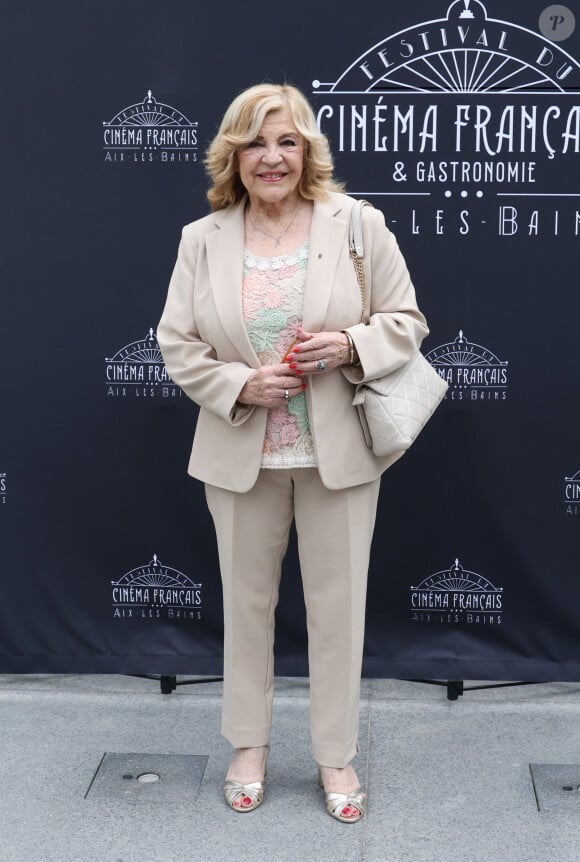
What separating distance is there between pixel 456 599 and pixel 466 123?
149 centimetres

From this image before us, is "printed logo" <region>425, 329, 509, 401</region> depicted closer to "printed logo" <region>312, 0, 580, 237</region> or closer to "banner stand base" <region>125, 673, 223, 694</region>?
"printed logo" <region>312, 0, 580, 237</region>

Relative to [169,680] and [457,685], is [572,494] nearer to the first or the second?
[457,685]

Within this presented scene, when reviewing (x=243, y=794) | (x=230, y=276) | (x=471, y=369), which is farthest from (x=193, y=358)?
(x=243, y=794)

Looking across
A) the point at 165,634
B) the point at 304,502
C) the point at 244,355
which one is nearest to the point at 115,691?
the point at 165,634

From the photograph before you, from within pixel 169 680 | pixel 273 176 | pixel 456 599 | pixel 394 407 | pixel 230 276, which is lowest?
pixel 169 680

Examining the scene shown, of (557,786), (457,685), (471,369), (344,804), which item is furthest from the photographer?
(457,685)

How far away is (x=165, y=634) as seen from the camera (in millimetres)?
3883

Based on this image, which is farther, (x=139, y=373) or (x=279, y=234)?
(x=139, y=373)

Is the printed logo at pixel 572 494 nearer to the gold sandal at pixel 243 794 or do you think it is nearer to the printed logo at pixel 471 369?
the printed logo at pixel 471 369

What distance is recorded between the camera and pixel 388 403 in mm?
2869

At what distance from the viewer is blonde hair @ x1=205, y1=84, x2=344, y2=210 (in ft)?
9.11

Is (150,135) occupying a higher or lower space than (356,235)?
higher

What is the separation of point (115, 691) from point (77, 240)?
4.88 feet

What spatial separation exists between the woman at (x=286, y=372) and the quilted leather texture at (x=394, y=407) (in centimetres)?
4
